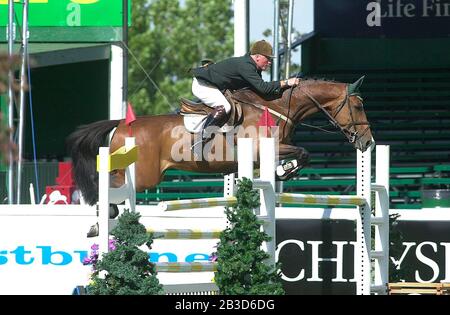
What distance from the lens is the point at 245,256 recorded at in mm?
6129

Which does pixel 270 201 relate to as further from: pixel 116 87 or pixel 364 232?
pixel 116 87

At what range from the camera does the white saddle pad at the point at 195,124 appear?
30.0 feet

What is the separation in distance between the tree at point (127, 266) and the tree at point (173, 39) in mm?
31990

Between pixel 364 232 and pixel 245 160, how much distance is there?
1477 mm

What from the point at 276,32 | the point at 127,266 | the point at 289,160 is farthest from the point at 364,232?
the point at 276,32

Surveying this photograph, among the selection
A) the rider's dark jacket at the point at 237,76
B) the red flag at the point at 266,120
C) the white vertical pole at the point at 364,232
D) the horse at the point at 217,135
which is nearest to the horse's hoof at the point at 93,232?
the horse at the point at 217,135

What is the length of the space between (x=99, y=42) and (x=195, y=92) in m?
5.38

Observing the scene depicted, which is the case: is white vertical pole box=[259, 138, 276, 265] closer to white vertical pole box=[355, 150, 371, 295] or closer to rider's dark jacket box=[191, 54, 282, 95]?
white vertical pole box=[355, 150, 371, 295]

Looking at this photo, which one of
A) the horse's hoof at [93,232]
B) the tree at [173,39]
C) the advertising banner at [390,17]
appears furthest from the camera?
the tree at [173,39]

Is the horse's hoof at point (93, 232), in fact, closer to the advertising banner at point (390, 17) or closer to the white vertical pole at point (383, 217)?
the white vertical pole at point (383, 217)

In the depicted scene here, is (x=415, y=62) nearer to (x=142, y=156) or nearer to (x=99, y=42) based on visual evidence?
(x=99, y=42)

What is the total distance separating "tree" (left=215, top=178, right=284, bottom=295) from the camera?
6.07 m
